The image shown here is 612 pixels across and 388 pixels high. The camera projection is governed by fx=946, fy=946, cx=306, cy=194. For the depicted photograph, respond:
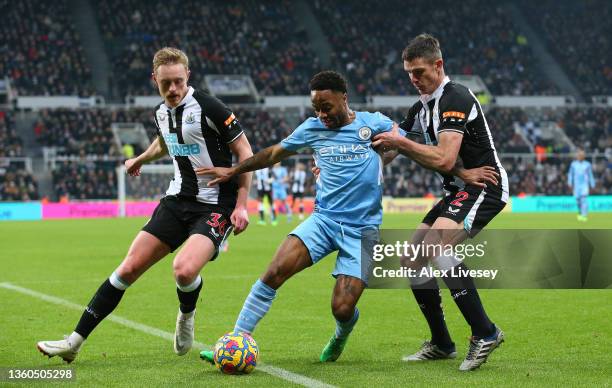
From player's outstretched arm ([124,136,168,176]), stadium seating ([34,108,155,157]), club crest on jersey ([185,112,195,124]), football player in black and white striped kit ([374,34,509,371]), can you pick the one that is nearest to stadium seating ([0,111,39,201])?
stadium seating ([34,108,155,157])

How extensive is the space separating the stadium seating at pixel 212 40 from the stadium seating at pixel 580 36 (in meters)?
14.7

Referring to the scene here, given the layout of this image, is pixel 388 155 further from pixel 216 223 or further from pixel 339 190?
pixel 216 223

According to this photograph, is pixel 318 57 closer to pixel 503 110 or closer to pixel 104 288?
pixel 503 110

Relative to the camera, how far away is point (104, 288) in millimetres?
6910

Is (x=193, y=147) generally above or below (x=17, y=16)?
below

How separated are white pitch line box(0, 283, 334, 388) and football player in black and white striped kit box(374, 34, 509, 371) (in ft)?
3.64

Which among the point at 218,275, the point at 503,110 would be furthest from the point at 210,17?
the point at 218,275

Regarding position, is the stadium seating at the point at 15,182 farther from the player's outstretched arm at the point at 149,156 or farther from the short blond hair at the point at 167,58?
the short blond hair at the point at 167,58

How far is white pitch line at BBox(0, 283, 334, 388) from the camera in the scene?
6070 mm

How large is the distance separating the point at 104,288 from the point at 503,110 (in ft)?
142

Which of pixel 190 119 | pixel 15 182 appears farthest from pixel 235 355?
pixel 15 182

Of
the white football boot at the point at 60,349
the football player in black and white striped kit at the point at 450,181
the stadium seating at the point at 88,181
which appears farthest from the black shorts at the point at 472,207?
the stadium seating at the point at 88,181

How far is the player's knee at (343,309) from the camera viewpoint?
6715 millimetres

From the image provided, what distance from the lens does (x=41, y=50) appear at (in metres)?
46.2
